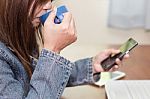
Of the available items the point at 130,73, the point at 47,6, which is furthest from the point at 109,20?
the point at 47,6

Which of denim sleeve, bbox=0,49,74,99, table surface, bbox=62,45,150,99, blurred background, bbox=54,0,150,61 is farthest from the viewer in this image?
blurred background, bbox=54,0,150,61

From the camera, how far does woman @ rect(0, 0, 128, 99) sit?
0.71m

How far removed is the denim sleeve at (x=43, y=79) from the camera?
0.70 metres

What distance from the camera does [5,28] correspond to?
76 centimetres

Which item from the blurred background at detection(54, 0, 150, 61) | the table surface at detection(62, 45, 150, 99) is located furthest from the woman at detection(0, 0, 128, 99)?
the blurred background at detection(54, 0, 150, 61)

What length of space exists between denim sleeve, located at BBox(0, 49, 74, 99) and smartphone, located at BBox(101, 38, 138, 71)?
0.28 metres

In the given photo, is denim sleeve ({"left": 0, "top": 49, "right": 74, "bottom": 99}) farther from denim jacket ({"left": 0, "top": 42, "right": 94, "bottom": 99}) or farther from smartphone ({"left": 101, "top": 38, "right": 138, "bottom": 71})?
smartphone ({"left": 101, "top": 38, "right": 138, "bottom": 71})

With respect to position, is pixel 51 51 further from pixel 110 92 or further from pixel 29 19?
pixel 110 92

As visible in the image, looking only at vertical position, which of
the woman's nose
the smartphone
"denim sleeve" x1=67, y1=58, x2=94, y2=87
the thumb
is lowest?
"denim sleeve" x1=67, y1=58, x2=94, y2=87

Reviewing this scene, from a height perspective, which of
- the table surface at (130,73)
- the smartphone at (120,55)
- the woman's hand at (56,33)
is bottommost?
the table surface at (130,73)

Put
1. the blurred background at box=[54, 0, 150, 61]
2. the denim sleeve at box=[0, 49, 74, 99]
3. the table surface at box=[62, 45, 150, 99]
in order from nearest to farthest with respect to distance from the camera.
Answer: the denim sleeve at box=[0, 49, 74, 99] → the table surface at box=[62, 45, 150, 99] → the blurred background at box=[54, 0, 150, 61]

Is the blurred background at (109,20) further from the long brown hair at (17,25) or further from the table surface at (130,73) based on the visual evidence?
the long brown hair at (17,25)

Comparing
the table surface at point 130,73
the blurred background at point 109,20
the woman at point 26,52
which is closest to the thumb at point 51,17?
the woman at point 26,52

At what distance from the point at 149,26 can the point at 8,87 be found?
1.46 meters
